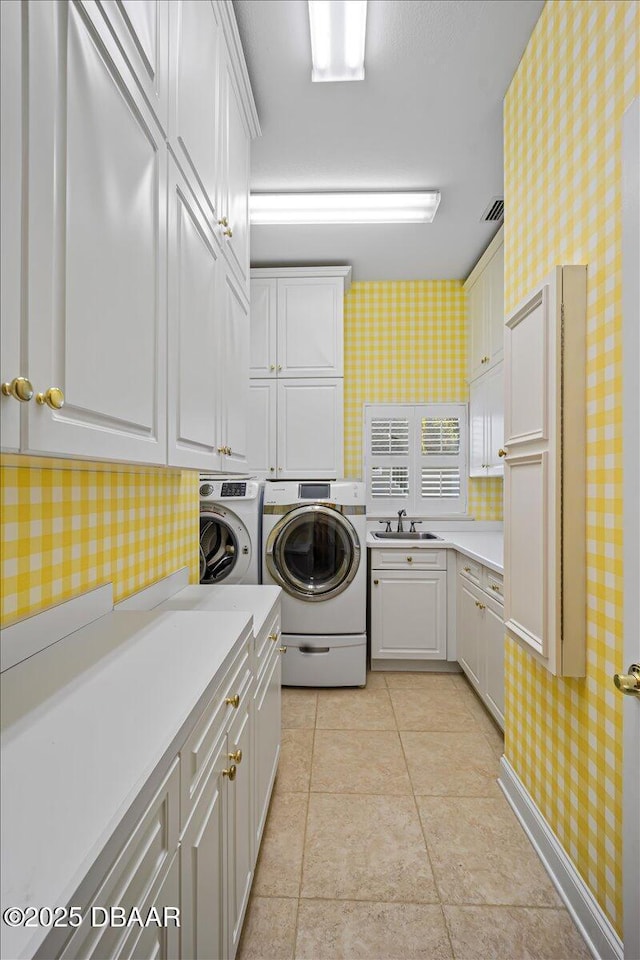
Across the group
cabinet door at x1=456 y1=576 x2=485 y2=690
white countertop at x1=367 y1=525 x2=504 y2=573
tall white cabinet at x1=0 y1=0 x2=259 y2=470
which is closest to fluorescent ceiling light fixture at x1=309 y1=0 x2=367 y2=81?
tall white cabinet at x1=0 y1=0 x2=259 y2=470

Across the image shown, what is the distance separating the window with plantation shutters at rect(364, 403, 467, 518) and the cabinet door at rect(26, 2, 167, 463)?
287cm

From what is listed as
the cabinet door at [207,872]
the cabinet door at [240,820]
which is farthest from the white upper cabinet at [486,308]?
the cabinet door at [207,872]

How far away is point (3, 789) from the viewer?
1.98ft

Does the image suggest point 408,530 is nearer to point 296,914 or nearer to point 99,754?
point 296,914

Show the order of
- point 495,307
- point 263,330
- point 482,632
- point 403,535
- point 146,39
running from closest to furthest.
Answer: point 146,39 < point 482,632 < point 495,307 < point 263,330 < point 403,535

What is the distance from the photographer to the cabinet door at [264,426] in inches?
137

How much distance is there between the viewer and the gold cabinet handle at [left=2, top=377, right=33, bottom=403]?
23.4 inches

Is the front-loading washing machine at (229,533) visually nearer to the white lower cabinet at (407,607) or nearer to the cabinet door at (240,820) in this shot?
the white lower cabinet at (407,607)

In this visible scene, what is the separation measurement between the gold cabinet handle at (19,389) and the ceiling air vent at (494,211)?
9.50 feet

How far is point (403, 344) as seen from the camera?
3.85m

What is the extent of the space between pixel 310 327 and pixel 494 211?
136 centimetres

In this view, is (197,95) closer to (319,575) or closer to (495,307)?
(495,307)

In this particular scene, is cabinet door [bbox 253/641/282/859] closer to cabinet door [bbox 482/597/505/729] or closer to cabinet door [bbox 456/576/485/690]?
cabinet door [bbox 482/597/505/729]

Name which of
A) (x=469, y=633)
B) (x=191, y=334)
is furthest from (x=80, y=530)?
(x=469, y=633)
